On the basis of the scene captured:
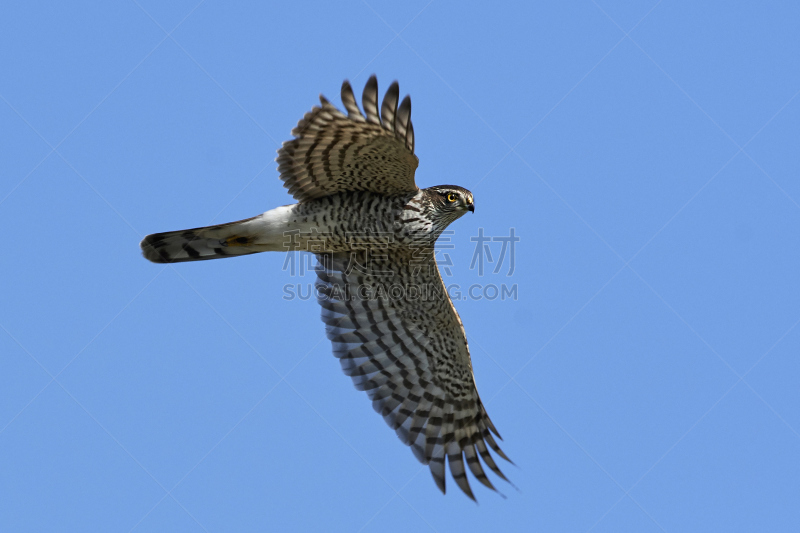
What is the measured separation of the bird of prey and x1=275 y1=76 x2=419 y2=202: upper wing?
11 mm

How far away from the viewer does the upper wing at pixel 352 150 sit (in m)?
7.22

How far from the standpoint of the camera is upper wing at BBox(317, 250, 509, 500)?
9.25 m

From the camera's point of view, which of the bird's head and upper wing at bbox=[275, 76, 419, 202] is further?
the bird's head

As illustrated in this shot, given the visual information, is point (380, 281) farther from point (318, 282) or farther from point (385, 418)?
point (385, 418)

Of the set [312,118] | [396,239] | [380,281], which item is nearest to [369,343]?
[380,281]

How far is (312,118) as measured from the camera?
7.45 m

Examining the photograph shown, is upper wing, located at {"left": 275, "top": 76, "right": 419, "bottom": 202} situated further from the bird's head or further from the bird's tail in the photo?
the bird's tail

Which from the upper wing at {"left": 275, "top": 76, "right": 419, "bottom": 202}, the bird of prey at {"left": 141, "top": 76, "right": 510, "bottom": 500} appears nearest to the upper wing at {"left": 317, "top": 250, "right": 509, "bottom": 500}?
the bird of prey at {"left": 141, "top": 76, "right": 510, "bottom": 500}

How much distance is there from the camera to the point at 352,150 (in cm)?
769

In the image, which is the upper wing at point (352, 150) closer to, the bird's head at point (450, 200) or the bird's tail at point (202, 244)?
the bird's head at point (450, 200)

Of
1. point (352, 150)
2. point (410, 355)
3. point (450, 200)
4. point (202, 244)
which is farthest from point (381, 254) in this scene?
point (202, 244)

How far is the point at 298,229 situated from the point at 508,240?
2.88 m

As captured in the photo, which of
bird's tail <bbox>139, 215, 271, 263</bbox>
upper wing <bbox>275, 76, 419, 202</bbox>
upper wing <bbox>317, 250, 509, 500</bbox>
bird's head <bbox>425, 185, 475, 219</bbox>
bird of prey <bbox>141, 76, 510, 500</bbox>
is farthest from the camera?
upper wing <bbox>317, 250, 509, 500</bbox>

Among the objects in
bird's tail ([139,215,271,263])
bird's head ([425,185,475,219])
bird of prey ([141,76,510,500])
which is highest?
bird's head ([425,185,475,219])
